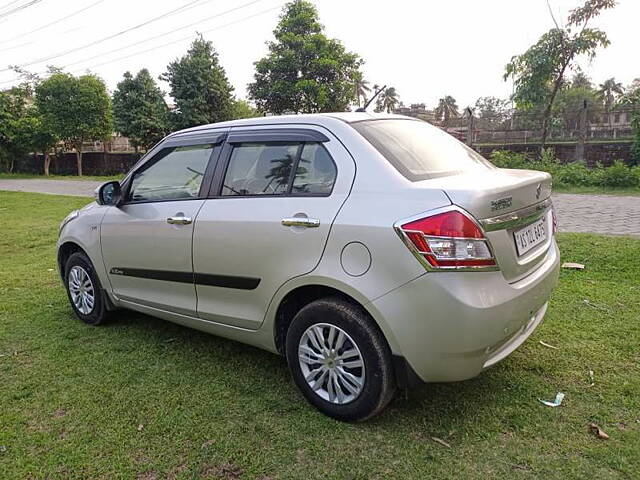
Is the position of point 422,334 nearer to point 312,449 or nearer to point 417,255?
point 417,255

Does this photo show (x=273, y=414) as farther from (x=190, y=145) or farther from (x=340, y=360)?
(x=190, y=145)

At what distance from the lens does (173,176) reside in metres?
3.54

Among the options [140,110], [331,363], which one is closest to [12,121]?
[140,110]

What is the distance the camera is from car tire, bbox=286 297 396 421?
96.8 inches

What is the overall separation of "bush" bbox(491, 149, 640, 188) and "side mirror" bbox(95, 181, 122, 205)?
37.2ft

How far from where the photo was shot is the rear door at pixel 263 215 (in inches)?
103

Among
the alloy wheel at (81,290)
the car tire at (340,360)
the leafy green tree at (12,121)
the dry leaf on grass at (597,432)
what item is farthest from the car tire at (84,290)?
the leafy green tree at (12,121)

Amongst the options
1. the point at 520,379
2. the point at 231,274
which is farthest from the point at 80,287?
the point at 520,379

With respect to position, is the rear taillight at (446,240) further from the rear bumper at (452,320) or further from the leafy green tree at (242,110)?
the leafy green tree at (242,110)

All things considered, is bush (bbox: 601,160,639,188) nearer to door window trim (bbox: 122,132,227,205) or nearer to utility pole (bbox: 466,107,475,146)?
utility pole (bbox: 466,107,475,146)

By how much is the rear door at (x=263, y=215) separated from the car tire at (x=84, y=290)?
1365 mm

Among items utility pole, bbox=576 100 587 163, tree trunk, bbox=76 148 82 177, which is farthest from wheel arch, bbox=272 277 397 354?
tree trunk, bbox=76 148 82 177

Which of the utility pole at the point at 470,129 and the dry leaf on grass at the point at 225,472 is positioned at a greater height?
the utility pole at the point at 470,129

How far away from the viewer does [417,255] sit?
7.38ft
